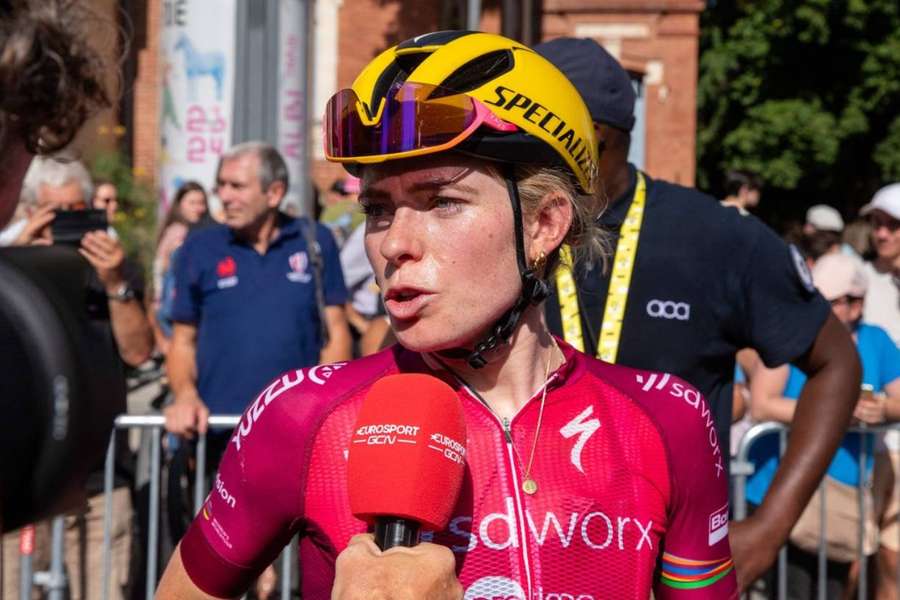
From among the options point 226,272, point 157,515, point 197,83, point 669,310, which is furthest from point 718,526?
point 197,83

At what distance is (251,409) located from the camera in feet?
8.35

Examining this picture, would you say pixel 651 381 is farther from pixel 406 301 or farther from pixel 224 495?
pixel 224 495

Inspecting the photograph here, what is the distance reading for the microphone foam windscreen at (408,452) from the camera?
7.07ft

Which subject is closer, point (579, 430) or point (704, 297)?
point (579, 430)

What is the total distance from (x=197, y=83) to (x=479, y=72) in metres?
5.74

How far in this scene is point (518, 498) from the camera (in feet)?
8.07

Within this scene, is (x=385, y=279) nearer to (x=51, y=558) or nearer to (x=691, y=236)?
(x=691, y=236)

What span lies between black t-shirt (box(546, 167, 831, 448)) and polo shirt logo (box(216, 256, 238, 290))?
123 inches

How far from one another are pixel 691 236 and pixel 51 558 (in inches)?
125

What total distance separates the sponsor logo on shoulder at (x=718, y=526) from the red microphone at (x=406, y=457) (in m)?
0.58

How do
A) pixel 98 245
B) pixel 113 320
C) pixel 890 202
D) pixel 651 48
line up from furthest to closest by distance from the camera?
pixel 651 48
pixel 890 202
pixel 98 245
pixel 113 320

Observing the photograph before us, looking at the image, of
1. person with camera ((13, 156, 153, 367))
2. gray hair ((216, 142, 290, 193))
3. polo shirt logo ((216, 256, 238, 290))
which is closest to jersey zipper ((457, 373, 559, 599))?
person with camera ((13, 156, 153, 367))

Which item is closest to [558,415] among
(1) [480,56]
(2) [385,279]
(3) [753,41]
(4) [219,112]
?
(2) [385,279]

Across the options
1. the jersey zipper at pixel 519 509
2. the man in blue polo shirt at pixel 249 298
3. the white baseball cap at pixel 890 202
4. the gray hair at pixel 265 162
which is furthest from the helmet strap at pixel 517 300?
→ the white baseball cap at pixel 890 202
